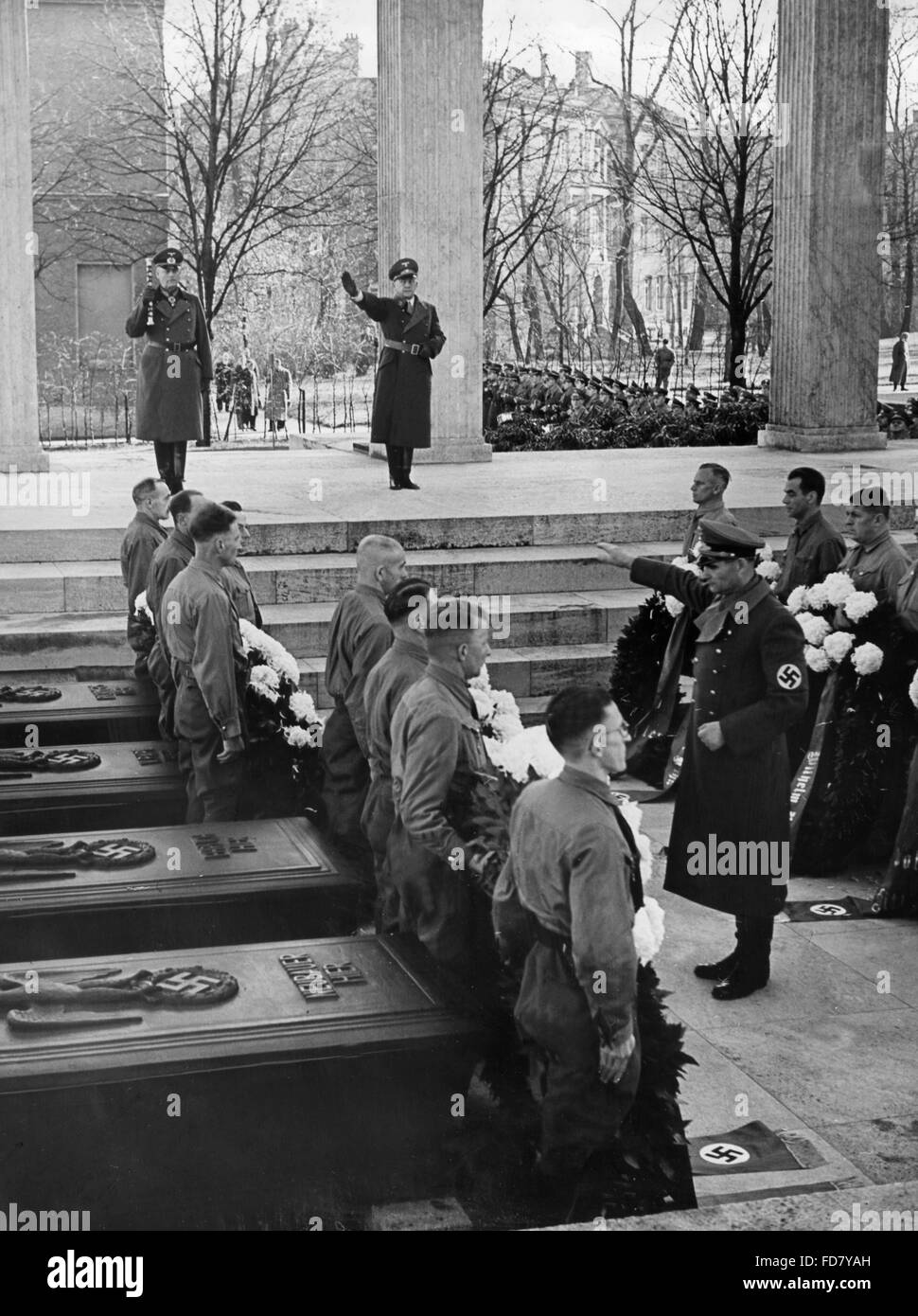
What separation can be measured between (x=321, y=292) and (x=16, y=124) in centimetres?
2090

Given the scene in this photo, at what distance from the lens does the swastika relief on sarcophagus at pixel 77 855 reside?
6.46m

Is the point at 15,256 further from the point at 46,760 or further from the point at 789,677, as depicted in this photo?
the point at 789,677

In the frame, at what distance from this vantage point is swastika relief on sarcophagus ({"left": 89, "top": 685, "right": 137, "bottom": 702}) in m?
9.50

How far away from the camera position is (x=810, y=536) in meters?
9.55

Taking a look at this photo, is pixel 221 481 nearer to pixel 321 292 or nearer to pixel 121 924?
pixel 121 924

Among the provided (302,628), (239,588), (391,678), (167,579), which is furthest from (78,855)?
(302,628)

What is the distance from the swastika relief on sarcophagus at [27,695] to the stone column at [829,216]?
11.5 metres

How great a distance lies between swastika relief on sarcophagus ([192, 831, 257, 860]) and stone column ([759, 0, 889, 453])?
523 inches

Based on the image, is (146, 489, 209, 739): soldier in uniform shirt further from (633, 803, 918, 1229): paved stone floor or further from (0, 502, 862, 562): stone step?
(0, 502, 862, 562): stone step

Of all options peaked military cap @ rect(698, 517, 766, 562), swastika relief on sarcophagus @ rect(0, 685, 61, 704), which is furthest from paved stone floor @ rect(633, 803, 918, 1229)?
swastika relief on sarcophagus @ rect(0, 685, 61, 704)

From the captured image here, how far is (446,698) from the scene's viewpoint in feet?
18.6

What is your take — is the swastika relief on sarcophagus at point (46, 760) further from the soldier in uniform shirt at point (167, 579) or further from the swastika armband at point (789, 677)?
the swastika armband at point (789, 677)

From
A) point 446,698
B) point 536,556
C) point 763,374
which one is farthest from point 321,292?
point 446,698

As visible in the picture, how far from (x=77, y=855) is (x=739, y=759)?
104 inches
